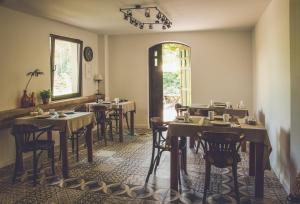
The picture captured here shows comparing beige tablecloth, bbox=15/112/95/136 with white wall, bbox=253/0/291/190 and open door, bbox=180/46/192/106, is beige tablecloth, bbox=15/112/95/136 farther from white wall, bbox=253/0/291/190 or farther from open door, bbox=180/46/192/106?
open door, bbox=180/46/192/106

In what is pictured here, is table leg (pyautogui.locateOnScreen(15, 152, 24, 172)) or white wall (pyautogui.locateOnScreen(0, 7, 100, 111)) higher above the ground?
white wall (pyautogui.locateOnScreen(0, 7, 100, 111))

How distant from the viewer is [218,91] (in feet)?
24.0

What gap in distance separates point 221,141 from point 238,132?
1.22 feet

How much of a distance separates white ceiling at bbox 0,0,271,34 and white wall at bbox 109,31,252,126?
585 mm

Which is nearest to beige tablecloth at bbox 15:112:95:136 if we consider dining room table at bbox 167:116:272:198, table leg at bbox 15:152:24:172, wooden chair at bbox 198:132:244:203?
table leg at bbox 15:152:24:172

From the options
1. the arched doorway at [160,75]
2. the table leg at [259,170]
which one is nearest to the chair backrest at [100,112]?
the arched doorway at [160,75]

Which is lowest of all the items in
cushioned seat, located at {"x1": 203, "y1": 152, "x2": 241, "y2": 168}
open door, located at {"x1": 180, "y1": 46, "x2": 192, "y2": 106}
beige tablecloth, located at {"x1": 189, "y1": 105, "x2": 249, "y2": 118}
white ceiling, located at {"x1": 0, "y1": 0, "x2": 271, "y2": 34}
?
cushioned seat, located at {"x1": 203, "y1": 152, "x2": 241, "y2": 168}

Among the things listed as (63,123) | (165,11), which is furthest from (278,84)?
(63,123)

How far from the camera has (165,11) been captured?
5016 millimetres

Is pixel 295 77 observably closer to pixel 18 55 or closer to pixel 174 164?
pixel 174 164

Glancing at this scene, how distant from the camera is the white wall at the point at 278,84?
3410 millimetres

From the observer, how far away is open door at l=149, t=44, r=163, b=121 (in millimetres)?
A: 7789

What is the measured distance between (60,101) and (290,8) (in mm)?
4560

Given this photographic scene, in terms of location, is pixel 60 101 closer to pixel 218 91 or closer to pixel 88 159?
pixel 88 159
